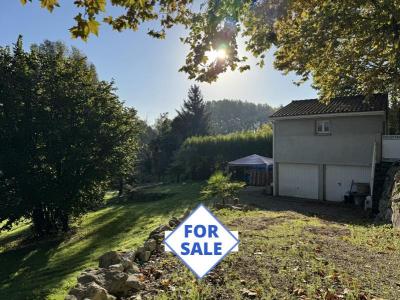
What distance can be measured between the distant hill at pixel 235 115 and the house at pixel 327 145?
124 meters

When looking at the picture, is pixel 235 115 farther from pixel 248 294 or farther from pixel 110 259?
pixel 248 294

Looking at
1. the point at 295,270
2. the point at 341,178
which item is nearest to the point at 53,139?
the point at 295,270

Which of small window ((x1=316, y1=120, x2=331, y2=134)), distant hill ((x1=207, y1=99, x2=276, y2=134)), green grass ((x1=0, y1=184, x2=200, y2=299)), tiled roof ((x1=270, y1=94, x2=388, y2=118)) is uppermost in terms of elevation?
distant hill ((x1=207, y1=99, x2=276, y2=134))

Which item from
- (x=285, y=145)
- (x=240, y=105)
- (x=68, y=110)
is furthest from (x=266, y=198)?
(x=240, y=105)

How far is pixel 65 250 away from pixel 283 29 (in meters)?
13.6

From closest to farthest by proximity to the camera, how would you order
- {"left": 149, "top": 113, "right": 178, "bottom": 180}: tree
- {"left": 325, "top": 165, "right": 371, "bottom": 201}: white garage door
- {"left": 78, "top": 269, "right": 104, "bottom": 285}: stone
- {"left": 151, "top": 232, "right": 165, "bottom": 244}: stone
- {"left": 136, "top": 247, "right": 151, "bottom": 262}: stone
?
{"left": 78, "top": 269, "right": 104, "bottom": 285}: stone
{"left": 136, "top": 247, "right": 151, "bottom": 262}: stone
{"left": 151, "top": 232, "right": 165, "bottom": 244}: stone
{"left": 325, "top": 165, "right": 371, "bottom": 201}: white garage door
{"left": 149, "top": 113, "right": 178, "bottom": 180}: tree

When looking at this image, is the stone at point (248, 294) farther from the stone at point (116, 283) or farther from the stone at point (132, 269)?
the stone at point (132, 269)

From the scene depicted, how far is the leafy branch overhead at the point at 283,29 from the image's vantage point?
4.65 meters

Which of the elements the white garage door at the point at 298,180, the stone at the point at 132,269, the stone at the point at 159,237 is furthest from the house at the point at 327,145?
the stone at the point at 132,269

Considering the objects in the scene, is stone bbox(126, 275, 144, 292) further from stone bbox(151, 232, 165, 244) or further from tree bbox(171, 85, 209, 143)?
tree bbox(171, 85, 209, 143)

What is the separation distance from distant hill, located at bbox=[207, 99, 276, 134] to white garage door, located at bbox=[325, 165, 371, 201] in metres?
126

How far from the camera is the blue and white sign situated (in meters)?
5.18

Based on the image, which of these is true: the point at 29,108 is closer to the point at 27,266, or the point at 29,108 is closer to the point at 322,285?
the point at 27,266

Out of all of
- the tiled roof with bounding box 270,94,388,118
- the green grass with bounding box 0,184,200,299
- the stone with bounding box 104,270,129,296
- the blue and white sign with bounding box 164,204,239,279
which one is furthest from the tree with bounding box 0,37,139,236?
the blue and white sign with bounding box 164,204,239,279
